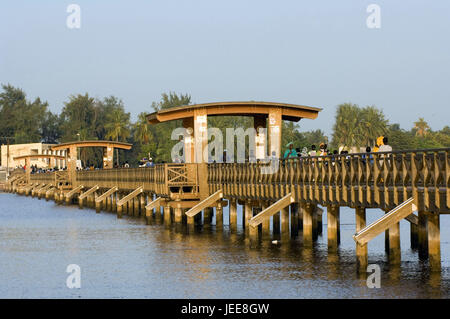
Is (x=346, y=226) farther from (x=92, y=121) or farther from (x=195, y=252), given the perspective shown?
(x=92, y=121)

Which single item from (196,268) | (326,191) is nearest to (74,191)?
(196,268)

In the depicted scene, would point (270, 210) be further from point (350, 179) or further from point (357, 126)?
point (357, 126)

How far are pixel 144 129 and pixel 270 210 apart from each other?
126260 mm

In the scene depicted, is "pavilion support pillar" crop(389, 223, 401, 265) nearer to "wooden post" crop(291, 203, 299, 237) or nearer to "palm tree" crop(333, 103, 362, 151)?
"wooden post" crop(291, 203, 299, 237)

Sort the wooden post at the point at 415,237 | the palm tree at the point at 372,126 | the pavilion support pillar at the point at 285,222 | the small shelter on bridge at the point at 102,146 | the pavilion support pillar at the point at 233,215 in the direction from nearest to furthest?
the wooden post at the point at 415,237, the pavilion support pillar at the point at 285,222, the pavilion support pillar at the point at 233,215, the small shelter on bridge at the point at 102,146, the palm tree at the point at 372,126

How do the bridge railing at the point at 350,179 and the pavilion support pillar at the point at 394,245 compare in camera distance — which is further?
the pavilion support pillar at the point at 394,245

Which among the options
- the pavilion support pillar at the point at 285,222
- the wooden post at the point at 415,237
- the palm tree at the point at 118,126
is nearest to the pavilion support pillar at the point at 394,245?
the wooden post at the point at 415,237

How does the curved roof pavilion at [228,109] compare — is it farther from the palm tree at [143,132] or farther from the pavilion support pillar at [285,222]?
the palm tree at [143,132]

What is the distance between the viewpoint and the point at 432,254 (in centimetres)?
2575

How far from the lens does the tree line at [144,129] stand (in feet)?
427

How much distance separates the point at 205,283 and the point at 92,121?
155473 millimetres

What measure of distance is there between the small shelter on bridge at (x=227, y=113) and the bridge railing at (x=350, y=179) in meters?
1.60
